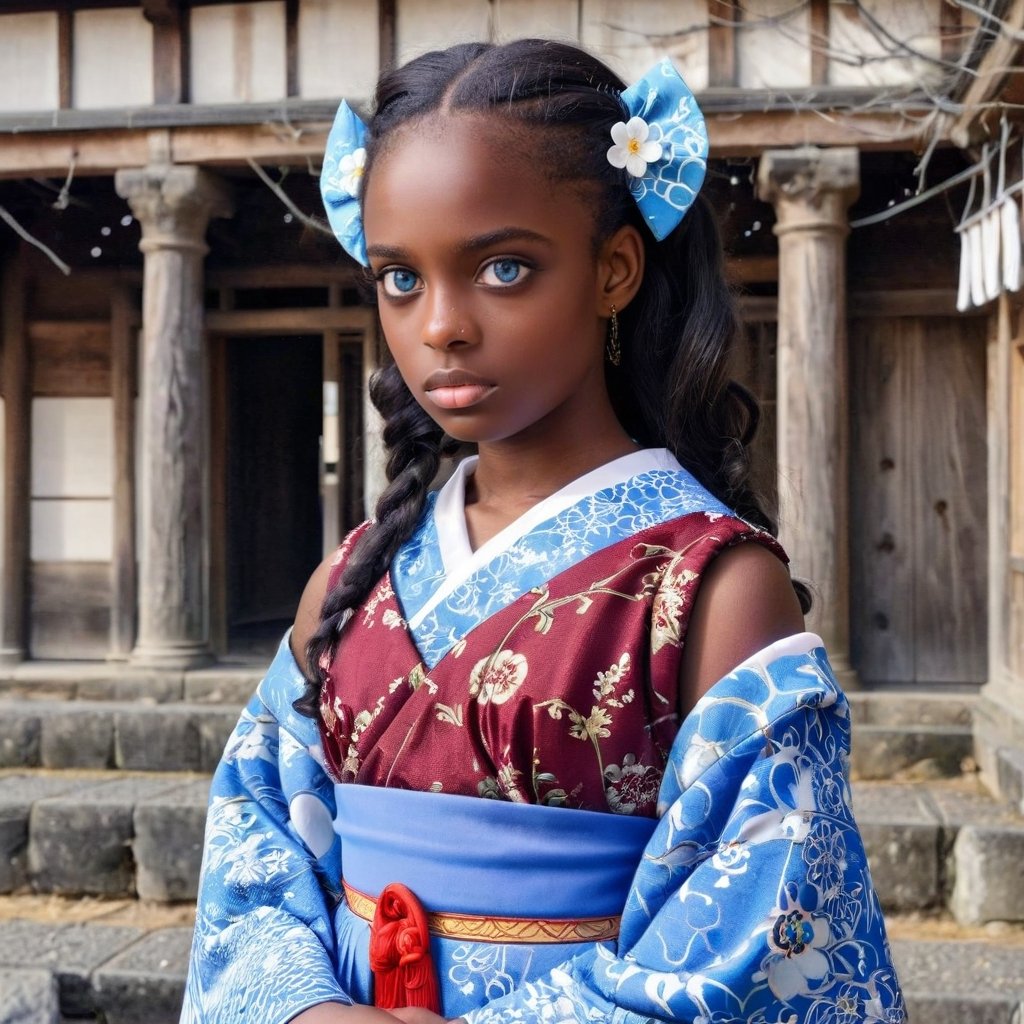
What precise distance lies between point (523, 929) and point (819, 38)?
538cm

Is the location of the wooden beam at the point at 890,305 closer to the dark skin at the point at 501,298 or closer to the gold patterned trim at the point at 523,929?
the dark skin at the point at 501,298

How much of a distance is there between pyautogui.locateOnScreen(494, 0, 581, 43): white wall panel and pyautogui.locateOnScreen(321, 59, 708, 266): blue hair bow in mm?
4844

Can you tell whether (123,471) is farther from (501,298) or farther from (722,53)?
(501,298)

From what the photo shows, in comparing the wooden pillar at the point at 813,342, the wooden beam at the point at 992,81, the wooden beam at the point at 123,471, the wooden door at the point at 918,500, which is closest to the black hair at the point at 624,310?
the wooden beam at the point at 992,81

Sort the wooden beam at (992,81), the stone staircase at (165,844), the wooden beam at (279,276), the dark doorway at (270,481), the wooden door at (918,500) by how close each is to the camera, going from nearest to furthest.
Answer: the stone staircase at (165,844), the wooden beam at (992,81), the wooden door at (918,500), the wooden beam at (279,276), the dark doorway at (270,481)

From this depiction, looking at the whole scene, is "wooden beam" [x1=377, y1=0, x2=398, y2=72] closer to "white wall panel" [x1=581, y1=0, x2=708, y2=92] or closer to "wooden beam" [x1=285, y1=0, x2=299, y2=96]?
"wooden beam" [x1=285, y1=0, x2=299, y2=96]

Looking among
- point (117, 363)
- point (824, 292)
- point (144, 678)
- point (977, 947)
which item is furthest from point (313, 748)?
point (117, 363)

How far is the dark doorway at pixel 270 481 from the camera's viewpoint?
8.04 meters

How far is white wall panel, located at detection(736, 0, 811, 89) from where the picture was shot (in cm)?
590

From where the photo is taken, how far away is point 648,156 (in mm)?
1424

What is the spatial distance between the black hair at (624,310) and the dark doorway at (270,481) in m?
6.28

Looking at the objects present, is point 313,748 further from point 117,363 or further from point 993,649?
point 117,363

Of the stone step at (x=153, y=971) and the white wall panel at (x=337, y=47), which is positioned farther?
the white wall panel at (x=337, y=47)

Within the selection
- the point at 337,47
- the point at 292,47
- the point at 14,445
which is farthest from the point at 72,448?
the point at 337,47
